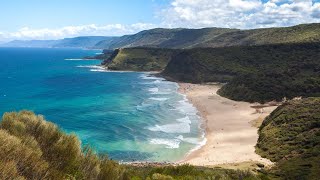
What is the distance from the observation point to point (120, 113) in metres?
86.4

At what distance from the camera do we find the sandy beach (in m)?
55.4

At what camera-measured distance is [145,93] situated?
119 metres

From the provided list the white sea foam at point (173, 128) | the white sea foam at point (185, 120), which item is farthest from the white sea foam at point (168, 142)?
the white sea foam at point (185, 120)

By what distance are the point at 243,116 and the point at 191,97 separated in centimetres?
3044

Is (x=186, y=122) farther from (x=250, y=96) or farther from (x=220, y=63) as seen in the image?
(x=220, y=63)

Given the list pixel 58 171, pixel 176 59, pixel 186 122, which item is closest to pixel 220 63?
pixel 176 59

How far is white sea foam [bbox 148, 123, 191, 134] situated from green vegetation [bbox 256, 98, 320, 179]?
15.3 m

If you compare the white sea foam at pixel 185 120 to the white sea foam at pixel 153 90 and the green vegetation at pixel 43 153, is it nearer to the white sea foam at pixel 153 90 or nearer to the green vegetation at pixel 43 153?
the white sea foam at pixel 153 90

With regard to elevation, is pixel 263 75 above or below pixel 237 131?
above

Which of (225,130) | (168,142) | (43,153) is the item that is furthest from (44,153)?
(225,130)

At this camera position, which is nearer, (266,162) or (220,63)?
(266,162)

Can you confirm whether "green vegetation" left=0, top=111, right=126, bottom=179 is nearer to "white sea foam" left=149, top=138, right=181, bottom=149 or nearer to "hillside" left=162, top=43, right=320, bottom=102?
"white sea foam" left=149, top=138, right=181, bottom=149

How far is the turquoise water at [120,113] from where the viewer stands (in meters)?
61.6

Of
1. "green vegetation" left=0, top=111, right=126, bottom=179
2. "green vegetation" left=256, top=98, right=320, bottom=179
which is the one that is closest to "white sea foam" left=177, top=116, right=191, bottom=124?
"green vegetation" left=256, top=98, right=320, bottom=179
